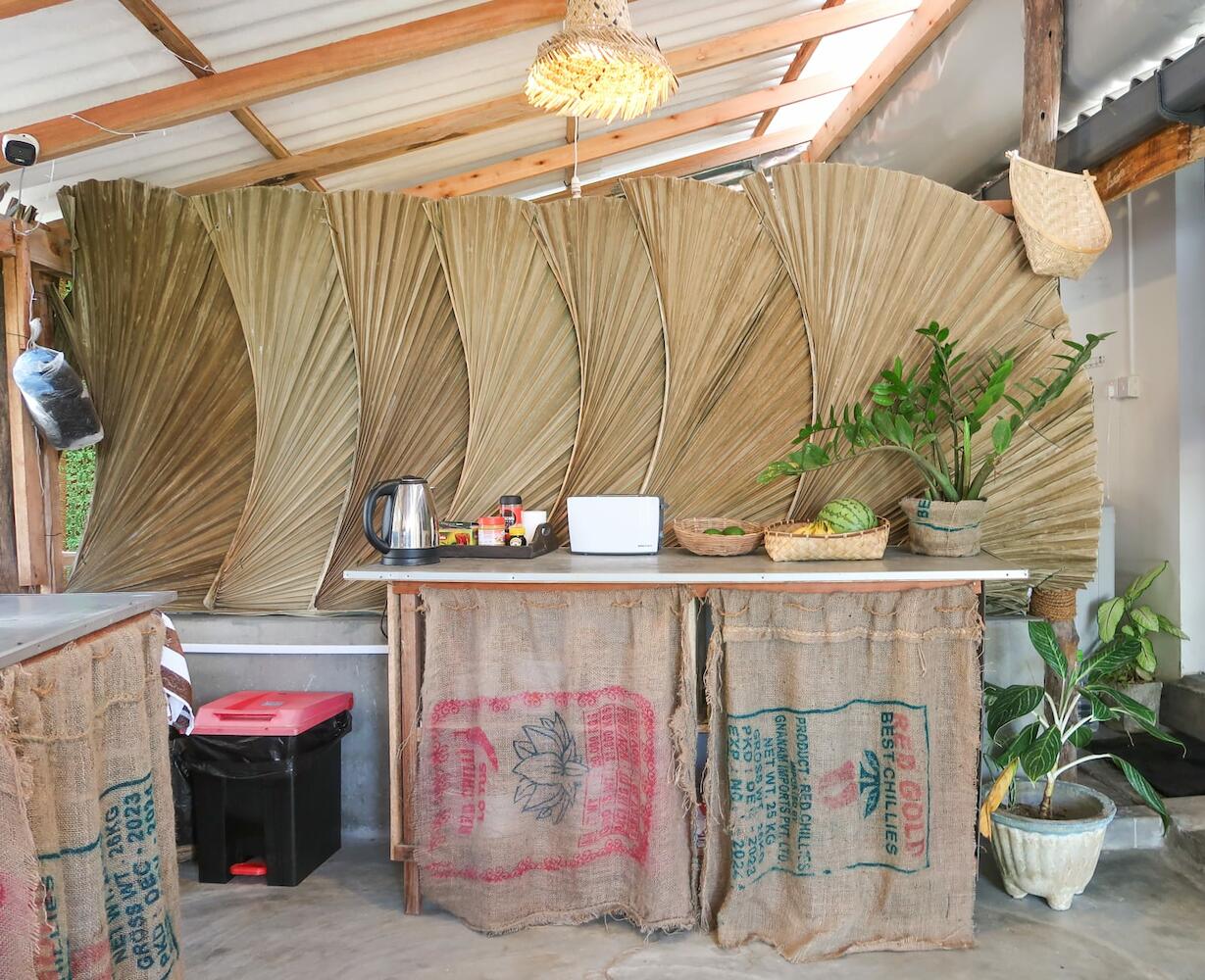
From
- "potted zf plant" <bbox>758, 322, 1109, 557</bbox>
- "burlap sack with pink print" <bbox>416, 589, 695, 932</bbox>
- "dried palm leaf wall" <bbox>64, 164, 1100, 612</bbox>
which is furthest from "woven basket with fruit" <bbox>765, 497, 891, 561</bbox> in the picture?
"burlap sack with pink print" <bbox>416, 589, 695, 932</bbox>

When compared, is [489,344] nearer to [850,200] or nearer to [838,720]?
[850,200]

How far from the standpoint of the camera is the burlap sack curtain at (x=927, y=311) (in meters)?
2.69

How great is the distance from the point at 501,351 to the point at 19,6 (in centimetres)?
149

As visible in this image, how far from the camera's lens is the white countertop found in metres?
2.23

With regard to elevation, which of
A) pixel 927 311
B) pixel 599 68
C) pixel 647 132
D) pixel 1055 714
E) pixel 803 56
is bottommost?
pixel 1055 714

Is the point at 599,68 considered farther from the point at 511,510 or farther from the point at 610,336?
the point at 511,510

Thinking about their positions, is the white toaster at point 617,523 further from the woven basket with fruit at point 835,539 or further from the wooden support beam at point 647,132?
the wooden support beam at point 647,132

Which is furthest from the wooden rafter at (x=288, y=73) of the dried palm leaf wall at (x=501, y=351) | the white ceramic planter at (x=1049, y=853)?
the white ceramic planter at (x=1049, y=853)

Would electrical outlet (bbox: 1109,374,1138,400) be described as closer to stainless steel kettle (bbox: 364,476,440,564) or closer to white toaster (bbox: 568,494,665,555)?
white toaster (bbox: 568,494,665,555)

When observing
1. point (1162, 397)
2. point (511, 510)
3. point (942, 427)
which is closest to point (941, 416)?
point (942, 427)

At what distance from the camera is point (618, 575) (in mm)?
2232

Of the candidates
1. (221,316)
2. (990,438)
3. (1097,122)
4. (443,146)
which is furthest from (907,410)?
(443,146)

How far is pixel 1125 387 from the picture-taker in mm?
3535

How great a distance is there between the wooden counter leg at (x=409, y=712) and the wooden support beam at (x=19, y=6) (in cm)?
169
